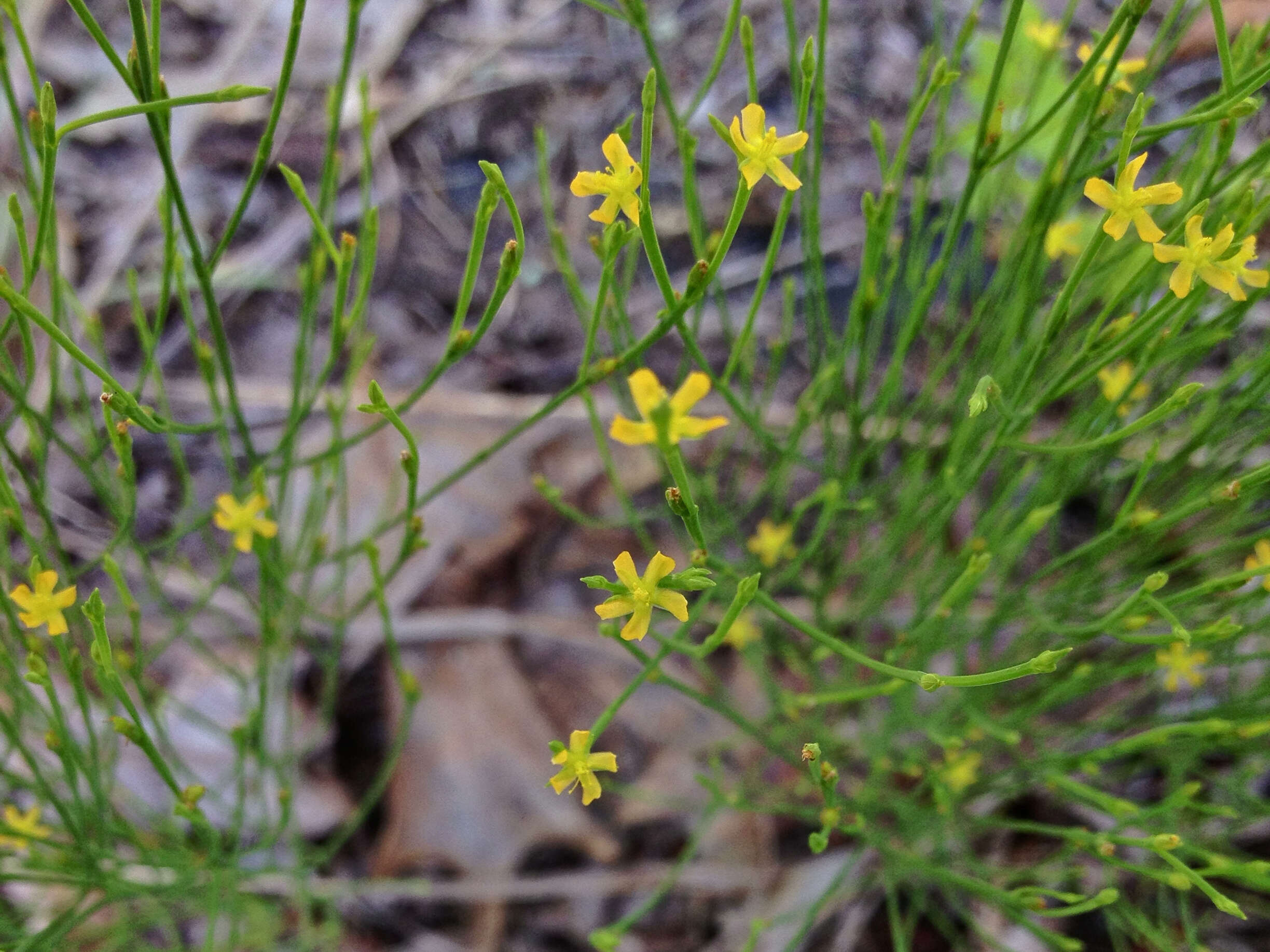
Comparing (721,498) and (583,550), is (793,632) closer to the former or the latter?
(721,498)

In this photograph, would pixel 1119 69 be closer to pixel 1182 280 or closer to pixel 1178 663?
pixel 1182 280

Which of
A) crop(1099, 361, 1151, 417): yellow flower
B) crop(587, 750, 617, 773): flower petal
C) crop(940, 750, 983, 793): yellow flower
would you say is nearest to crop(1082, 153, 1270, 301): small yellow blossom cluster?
crop(1099, 361, 1151, 417): yellow flower

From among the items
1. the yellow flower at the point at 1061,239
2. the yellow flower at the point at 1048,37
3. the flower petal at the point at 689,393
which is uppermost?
the yellow flower at the point at 1048,37

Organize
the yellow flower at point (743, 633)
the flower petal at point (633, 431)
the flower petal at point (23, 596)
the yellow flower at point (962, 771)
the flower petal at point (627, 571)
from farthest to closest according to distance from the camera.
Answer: the yellow flower at point (743, 633) < the yellow flower at point (962, 771) < the flower petal at point (23, 596) < the flower petal at point (627, 571) < the flower petal at point (633, 431)

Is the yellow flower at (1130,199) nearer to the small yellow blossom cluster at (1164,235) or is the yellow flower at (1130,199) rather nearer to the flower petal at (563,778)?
the small yellow blossom cluster at (1164,235)

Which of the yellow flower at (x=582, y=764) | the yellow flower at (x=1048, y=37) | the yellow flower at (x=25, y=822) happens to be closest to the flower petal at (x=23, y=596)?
the yellow flower at (x=25, y=822)
